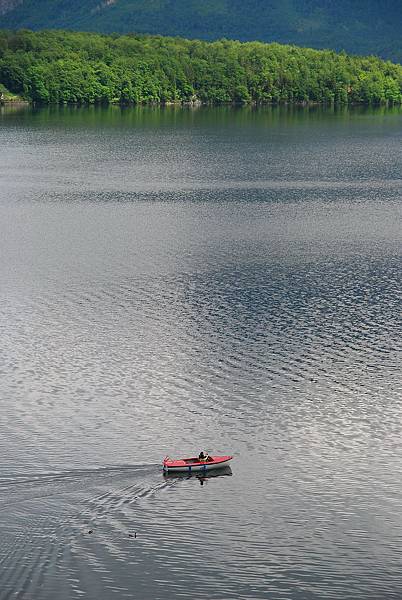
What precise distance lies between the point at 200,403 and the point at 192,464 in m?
9.54

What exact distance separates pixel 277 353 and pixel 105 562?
88.4ft

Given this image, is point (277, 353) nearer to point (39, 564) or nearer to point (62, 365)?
point (62, 365)

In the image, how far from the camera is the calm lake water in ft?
142

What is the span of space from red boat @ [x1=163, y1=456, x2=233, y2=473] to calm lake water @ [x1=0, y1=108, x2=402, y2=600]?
2.36 ft

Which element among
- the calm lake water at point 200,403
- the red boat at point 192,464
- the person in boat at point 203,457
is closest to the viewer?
the calm lake water at point 200,403

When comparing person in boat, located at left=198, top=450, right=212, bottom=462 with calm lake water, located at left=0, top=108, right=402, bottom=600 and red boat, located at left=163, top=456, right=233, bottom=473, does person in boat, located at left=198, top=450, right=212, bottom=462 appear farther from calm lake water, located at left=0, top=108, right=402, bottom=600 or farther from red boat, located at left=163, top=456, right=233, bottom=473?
calm lake water, located at left=0, top=108, right=402, bottom=600

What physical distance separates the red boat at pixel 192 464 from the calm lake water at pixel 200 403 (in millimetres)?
719

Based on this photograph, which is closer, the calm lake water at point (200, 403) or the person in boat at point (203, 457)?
the calm lake water at point (200, 403)

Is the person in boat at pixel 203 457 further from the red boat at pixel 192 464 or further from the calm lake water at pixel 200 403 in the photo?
the calm lake water at pixel 200 403

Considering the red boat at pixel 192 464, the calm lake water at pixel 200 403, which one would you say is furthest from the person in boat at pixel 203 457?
the calm lake water at pixel 200 403

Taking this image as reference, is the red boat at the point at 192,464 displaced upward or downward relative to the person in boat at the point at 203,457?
Answer: downward

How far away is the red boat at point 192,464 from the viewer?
50.2 m

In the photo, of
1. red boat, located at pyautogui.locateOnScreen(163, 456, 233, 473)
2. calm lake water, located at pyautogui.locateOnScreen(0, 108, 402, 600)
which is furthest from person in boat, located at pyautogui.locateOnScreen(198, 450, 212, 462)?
calm lake water, located at pyautogui.locateOnScreen(0, 108, 402, 600)

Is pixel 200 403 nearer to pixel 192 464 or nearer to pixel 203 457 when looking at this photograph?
pixel 203 457
